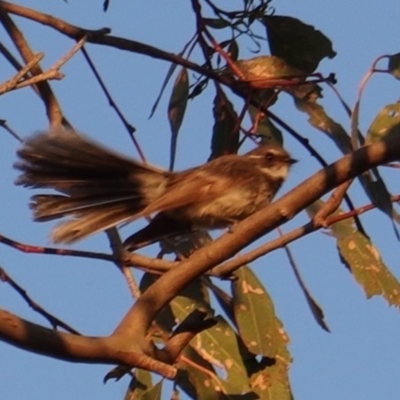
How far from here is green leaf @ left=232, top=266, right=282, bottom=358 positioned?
2877mm

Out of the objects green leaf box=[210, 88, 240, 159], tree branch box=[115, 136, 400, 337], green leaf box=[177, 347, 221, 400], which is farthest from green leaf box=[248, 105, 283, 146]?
tree branch box=[115, 136, 400, 337]

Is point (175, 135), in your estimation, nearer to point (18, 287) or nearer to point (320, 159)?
point (320, 159)

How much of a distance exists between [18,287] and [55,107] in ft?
1.47

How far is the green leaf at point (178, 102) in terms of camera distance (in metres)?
3.07

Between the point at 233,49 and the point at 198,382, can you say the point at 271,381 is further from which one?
the point at 233,49

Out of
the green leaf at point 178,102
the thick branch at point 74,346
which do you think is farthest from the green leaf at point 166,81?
the thick branch at point 74,346

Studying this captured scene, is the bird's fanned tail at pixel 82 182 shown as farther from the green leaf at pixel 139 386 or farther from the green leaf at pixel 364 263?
the green leaf at pixel 364 263

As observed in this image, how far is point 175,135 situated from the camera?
10.0 feet

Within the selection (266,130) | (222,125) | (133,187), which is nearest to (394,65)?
(266,130)

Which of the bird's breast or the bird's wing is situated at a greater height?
the bird's wing

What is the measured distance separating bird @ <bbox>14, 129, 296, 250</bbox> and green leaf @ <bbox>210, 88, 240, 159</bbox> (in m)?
0.05

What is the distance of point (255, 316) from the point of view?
2.93 meters

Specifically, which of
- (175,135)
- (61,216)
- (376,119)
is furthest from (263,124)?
(61,216)

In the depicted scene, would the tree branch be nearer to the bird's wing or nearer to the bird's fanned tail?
the bird's fanned tail
